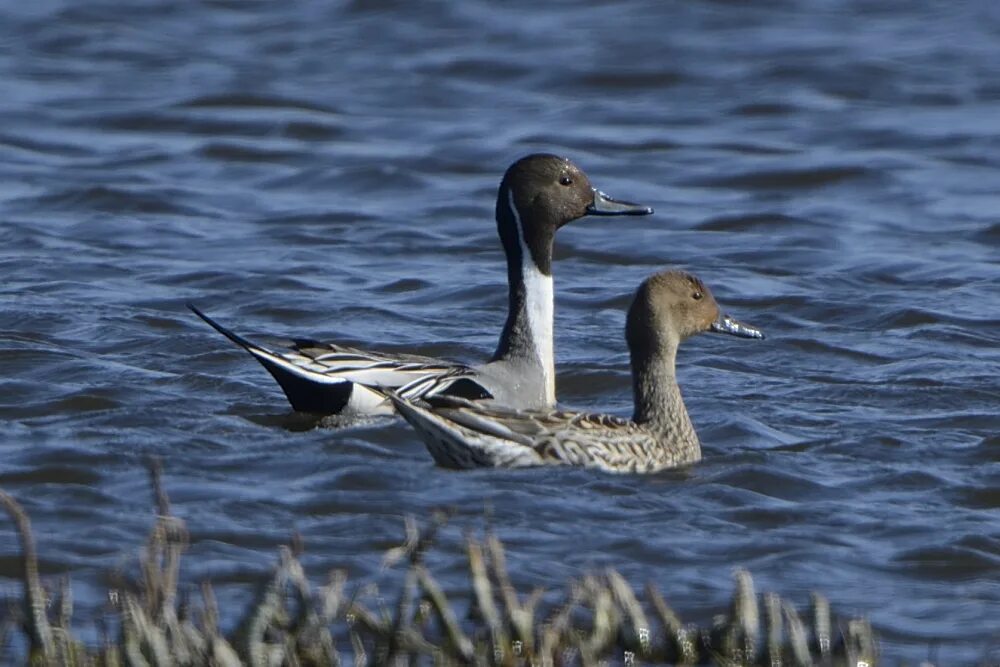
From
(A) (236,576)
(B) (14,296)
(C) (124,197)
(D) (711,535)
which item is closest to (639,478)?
(D) (711,535)

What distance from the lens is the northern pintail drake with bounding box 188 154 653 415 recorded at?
8734 millimetres

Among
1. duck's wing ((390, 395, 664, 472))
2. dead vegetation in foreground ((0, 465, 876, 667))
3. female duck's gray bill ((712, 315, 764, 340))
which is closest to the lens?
dead vegetation in foreground ((0, 465, 876, 667))

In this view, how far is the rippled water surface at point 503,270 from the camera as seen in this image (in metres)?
7.21

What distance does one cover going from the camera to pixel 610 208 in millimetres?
9617

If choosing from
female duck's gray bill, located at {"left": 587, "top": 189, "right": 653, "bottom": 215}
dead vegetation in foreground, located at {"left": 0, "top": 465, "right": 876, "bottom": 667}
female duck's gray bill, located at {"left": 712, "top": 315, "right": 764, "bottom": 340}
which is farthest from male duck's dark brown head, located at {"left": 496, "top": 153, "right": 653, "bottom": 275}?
dead vegetation in foreground, located at {"left": 0, "top": 465, "right": 876, "bottom": 667}

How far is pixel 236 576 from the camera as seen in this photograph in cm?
662

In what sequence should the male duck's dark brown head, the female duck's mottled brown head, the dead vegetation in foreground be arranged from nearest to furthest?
the dead vegetation in foreground → the female duck's mottled brown head → the male duck's dark brown head

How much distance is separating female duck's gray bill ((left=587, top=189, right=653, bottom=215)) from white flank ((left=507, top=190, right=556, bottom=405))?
14.7 inches

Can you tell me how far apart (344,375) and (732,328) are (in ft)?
5.38

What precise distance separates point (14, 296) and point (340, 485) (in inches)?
159

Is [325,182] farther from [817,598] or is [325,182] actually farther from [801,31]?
[817,598]

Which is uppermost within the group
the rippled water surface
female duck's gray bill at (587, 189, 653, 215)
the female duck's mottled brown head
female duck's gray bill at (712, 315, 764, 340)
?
female duck's gray bill at (587, 189, 653, 215)

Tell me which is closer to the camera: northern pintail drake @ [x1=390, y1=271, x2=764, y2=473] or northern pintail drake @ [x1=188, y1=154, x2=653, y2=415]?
northern pintail drake @ [x1=390, y1=271, x2=764, y2=473]

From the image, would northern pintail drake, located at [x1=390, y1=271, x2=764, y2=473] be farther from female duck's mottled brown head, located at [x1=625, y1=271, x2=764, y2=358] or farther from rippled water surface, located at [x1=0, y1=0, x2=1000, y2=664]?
rippled water surface, located at [x1=0, y1=0, x2=1000, y2=664]
